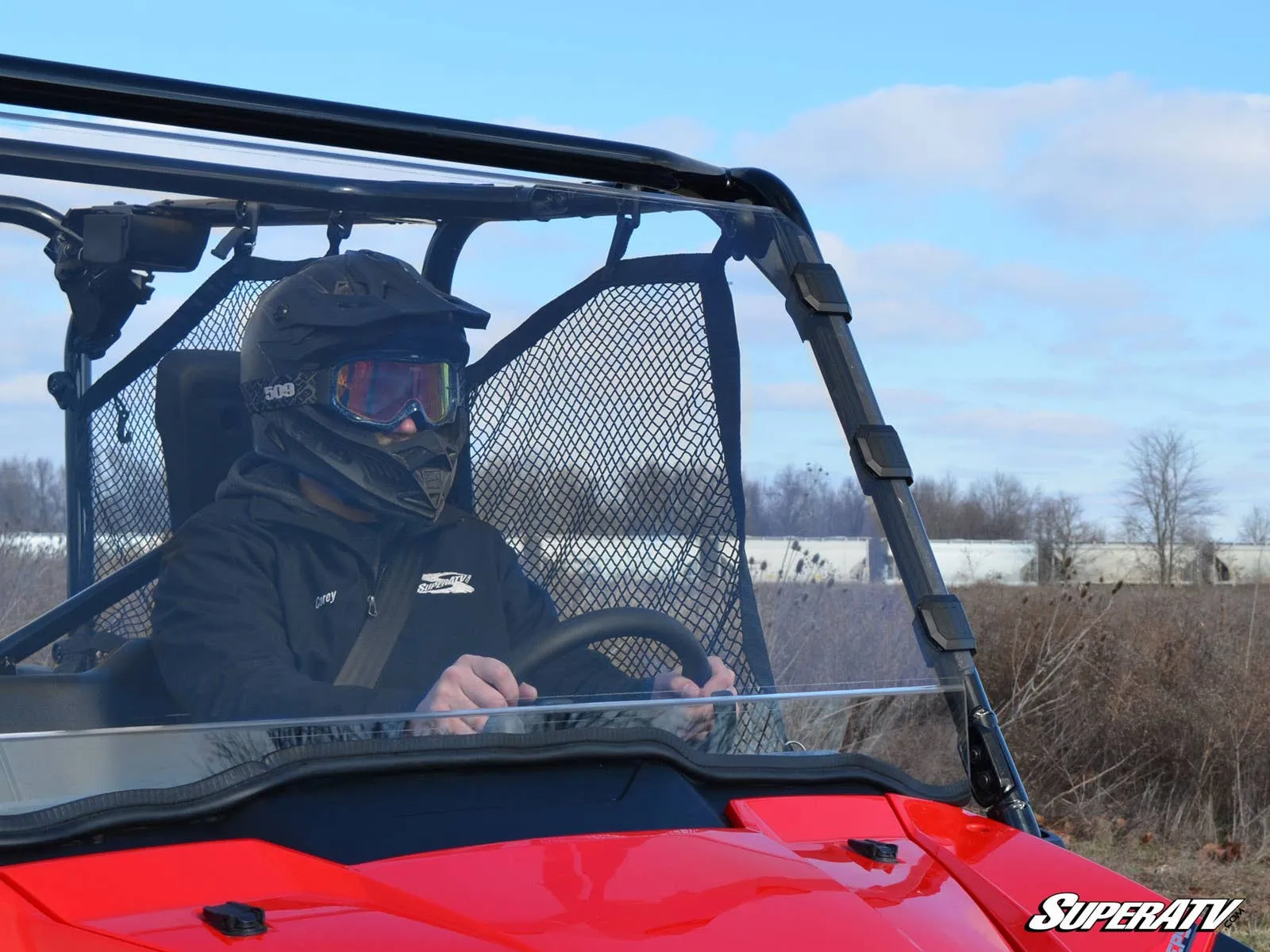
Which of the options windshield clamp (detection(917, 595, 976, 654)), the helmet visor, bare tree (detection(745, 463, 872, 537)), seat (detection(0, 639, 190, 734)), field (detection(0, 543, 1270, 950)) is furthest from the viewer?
field (detection(0, 543, 1270, 950))

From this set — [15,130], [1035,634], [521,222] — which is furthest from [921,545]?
[1035,634]

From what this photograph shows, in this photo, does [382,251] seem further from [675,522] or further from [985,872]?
[985,872]

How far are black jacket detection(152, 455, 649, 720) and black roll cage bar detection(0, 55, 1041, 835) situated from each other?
0.30 ft

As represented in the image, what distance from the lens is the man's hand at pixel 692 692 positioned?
173 cm

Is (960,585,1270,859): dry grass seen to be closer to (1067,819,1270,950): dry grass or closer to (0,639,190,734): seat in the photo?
(1067,819,1270,950): dry grass

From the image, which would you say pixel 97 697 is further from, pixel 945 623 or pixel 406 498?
pixel 945 623

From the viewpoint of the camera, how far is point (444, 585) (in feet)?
6.02

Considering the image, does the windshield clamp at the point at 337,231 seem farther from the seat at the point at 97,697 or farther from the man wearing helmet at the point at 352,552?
the seat at the point at 97,697

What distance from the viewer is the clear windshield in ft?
5.21

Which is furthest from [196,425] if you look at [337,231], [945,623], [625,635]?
[945,623]

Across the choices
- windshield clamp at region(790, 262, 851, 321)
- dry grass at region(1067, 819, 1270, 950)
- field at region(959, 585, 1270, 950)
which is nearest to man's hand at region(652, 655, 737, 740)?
windshield clamp at region(790, 262, 851, 321)

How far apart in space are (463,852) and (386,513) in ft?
1.96

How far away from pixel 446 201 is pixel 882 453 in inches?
27.2

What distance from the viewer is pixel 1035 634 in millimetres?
7809
